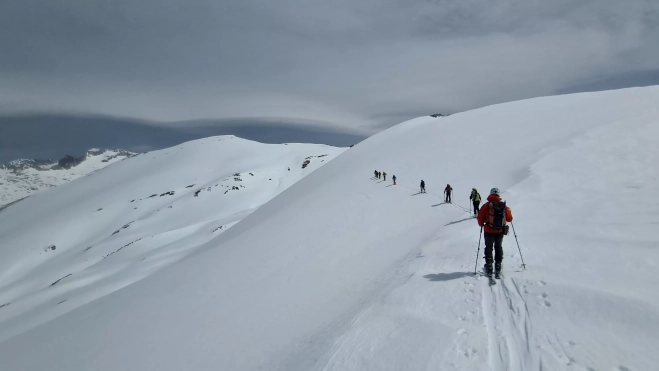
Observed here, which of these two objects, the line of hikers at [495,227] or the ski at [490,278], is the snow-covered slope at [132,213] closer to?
the ski at [490,278]

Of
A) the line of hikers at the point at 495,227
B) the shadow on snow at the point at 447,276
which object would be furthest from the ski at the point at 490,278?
the shadow on snow at the point at 447,276

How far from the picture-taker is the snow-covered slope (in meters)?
57.4

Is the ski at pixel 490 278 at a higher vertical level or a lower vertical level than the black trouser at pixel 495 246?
lower

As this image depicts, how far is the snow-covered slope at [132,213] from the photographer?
57381 millimetres

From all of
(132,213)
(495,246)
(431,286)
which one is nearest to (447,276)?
(431,286)

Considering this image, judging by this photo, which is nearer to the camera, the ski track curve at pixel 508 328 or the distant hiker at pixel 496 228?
the ski track curve at pixel 508 328

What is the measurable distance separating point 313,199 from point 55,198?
670ft

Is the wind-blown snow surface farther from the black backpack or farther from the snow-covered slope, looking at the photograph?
the snow-covered slope

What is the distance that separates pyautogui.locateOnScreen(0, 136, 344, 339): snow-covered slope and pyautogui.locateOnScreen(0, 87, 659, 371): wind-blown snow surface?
95.2 feet

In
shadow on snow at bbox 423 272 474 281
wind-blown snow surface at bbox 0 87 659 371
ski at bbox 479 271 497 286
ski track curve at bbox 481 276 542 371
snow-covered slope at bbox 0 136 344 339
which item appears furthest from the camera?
snow-covered slope at bbox 0 136 344 339

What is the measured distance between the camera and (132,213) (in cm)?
12106

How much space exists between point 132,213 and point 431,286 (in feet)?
449

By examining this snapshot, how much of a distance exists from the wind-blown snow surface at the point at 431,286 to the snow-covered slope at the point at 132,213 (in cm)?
2903

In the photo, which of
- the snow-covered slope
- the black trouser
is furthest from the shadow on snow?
the snow-covered slope
